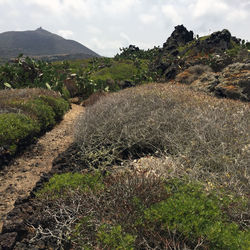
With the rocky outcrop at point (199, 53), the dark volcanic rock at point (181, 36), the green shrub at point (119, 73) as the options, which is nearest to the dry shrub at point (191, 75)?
the rocky outcrop at point (199, 53)

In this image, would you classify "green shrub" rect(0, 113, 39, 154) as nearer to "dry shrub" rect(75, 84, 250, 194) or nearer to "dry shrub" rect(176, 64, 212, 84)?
"dry shrub" rect(75, 84, 250, 194)

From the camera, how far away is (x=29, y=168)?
757 cm

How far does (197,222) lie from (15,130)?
24.7ft

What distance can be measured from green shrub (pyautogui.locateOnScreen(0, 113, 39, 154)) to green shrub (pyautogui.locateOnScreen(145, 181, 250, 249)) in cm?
661

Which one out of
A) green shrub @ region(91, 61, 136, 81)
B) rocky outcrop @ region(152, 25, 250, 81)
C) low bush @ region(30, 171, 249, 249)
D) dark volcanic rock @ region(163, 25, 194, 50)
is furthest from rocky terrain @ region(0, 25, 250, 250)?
dark volcanic rock @ region(163, 25, 194, 50)

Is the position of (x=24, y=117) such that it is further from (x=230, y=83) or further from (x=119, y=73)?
(x=119, y=73)

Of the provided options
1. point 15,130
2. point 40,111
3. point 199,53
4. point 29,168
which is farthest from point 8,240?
point 199,53

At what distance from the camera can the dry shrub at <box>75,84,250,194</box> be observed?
5.02 metres

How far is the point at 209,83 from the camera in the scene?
1359 centimetres

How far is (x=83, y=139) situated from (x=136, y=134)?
187 cm

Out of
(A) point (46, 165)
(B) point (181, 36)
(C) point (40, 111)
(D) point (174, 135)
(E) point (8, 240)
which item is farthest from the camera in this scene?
(B) point (181, 36)

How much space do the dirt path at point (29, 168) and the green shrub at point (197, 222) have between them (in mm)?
3694

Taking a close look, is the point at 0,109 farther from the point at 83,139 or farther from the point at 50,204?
the point at 50,204

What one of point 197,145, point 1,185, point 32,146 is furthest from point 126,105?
point 1,185
